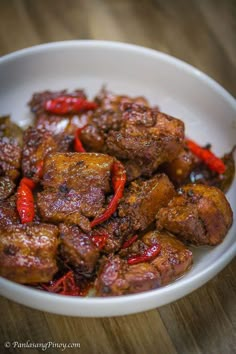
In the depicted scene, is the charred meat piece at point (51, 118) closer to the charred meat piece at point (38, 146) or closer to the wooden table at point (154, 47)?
the charred meat piece at point (38, 146)

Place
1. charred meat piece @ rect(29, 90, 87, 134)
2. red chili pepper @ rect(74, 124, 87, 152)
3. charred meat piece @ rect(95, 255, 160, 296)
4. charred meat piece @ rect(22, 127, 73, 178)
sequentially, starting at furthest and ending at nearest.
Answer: charred meat piece @ rect(29, 90, 87, 134)
red chili pepper @ rect(74, 124, 87, 152)
charred meat piece @ rect(22, 127, 73, 178)
charred meat piece @ rect(95, 255, 160, 296)

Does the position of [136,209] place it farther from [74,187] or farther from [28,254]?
[28,254]

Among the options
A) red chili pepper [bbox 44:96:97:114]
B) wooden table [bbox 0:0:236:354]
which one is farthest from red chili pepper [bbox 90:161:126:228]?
red chili pepper [bbox 44:96:97:114]

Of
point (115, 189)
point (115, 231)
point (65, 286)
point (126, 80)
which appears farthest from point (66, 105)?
point (65, 286)

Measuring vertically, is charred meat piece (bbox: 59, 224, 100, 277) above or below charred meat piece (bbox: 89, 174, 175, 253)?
below

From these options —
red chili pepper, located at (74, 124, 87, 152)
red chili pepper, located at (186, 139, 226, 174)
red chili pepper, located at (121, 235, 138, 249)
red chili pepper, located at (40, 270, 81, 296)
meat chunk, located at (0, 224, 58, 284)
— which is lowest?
red chili pepper, located at (40, 270, 81, 296)

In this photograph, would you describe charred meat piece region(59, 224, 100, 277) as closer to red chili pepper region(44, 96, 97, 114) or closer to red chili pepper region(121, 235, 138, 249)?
red chili pepper region(121, 235, 138, 249)

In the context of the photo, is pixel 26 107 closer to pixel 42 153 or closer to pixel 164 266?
pixel 42 153

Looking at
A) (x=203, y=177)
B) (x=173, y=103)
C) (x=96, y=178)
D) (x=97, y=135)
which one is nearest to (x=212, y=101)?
(x=173, y=103)
